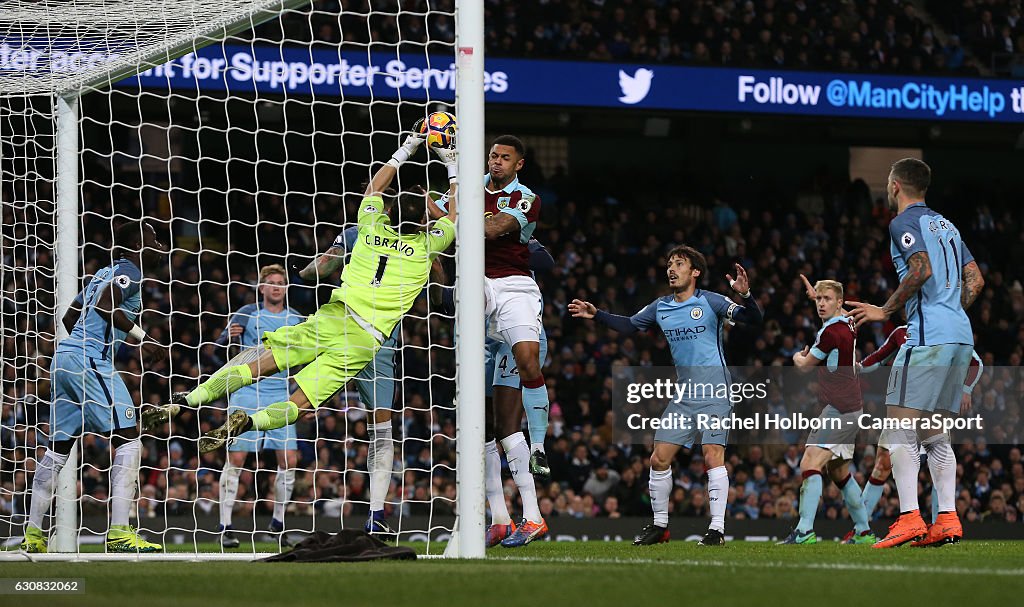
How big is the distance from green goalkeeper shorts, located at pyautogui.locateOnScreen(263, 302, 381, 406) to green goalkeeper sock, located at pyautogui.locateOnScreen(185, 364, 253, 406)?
307mm

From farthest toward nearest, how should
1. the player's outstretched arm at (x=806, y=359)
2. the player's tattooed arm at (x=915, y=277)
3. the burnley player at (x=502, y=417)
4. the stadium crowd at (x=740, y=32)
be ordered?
the stadium crowd at (x=740, y=32) < the player's outstretched arm at (x=806, y=359) < the burnley player at (x=502, y=417) < the player's tattooed arm at (x=915, y=277)

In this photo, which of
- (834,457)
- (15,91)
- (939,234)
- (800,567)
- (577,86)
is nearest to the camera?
(800,567)

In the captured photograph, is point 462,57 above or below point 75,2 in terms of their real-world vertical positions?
below

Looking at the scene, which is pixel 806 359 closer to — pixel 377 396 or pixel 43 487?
pixel 377 396

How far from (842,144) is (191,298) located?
12.8 meters

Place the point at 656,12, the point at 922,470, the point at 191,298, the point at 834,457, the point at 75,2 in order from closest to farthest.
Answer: the point at 75,2 → the point at 834,457 → the point at 191,298 → the point at 922,470 → the point at 656,12

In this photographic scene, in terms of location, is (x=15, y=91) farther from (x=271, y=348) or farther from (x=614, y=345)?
(x=614, y=345)

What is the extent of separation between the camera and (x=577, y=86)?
18734 mm

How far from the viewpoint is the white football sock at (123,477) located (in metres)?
8.48

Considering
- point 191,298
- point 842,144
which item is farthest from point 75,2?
point 842,144

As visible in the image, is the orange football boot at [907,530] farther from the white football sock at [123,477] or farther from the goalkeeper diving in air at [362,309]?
the white football sock at [123,477]

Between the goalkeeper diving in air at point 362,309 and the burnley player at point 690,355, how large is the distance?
131cm

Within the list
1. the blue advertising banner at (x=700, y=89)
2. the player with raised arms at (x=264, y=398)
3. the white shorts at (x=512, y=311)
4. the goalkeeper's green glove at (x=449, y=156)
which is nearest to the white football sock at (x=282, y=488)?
the player with raised arms at (x=264, y=398)

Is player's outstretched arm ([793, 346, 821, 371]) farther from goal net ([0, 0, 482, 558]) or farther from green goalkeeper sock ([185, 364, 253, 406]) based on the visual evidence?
green goalkeeper sock ([185, 364, 253, 406])
